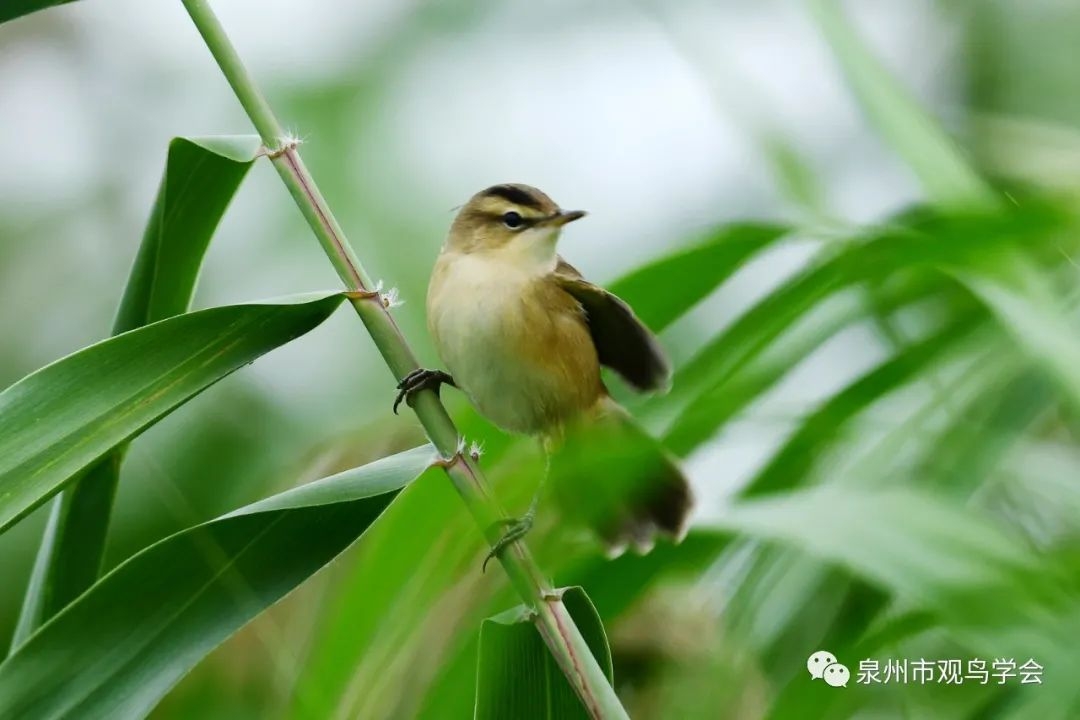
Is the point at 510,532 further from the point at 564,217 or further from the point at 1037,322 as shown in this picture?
the point at 564,217

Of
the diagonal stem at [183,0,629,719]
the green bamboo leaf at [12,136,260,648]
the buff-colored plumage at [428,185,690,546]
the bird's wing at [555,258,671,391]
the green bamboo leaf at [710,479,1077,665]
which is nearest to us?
the green bamboo leaf at [710,479,1077,665]

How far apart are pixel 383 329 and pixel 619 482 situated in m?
0.26

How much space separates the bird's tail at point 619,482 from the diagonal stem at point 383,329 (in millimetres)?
78

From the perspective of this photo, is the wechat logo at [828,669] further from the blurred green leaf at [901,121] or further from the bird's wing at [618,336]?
the blurred green leaf at [901,121]

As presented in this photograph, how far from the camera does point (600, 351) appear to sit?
165cm

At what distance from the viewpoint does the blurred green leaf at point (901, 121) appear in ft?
3.09

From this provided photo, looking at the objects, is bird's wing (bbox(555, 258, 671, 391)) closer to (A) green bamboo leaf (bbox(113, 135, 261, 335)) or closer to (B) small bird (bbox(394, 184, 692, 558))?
(B) small bird (bbox(394, 184, 692, 558))

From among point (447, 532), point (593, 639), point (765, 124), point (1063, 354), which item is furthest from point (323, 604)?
point (1063, 354)

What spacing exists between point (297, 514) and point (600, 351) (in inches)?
26.8

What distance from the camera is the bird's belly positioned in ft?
5.58

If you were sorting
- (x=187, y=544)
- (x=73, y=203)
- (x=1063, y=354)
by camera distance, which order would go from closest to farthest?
(x=1063, y=354)
(x=187, y=544)
(x=73, y=203)

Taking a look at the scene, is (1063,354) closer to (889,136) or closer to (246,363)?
(889,136)

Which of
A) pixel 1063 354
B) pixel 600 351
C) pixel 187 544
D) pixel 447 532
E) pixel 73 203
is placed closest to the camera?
pixel 1063 354

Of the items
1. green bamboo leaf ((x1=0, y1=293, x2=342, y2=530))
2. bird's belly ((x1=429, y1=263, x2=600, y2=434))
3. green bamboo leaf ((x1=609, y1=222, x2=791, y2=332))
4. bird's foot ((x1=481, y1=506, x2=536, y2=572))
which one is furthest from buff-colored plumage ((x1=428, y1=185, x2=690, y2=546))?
green bamboo leaf ((x1=0, y1=293, x2=342, y2=530))
